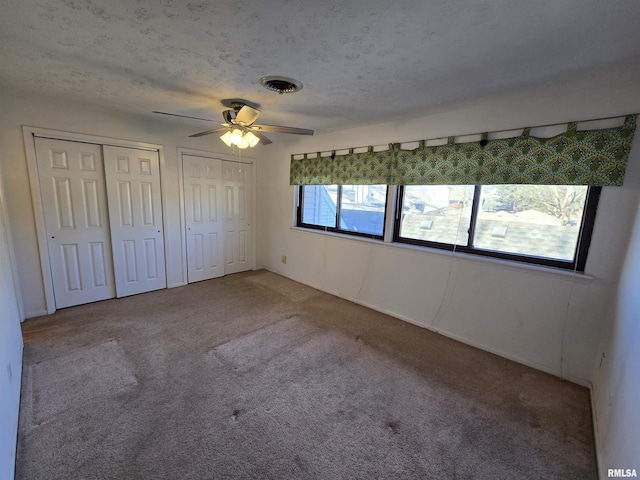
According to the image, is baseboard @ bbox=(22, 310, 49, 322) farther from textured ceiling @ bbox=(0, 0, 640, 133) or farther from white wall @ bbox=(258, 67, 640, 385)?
white wall @ bbox=(258, 67, 640, 385)

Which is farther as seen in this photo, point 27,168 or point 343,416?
point 27,168

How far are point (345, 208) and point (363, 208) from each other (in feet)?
1.00

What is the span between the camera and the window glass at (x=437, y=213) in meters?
2.73

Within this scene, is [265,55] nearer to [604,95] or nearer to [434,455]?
[604,95]

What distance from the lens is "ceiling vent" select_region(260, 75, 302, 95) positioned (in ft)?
6.73

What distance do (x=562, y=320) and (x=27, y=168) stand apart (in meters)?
5.13

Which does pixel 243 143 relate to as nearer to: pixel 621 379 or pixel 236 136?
pixel 236 136

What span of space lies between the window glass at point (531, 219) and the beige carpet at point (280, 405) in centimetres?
104

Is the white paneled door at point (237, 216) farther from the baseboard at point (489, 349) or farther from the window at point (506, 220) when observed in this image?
the window at point (506, 220)

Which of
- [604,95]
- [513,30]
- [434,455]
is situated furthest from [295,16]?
[434,455]

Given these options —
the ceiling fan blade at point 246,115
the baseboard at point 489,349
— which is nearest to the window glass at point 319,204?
the baseboard at point 489,349

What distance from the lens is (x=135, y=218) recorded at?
349cm

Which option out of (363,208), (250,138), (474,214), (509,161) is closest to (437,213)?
(474,214)

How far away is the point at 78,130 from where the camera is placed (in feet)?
9.70
